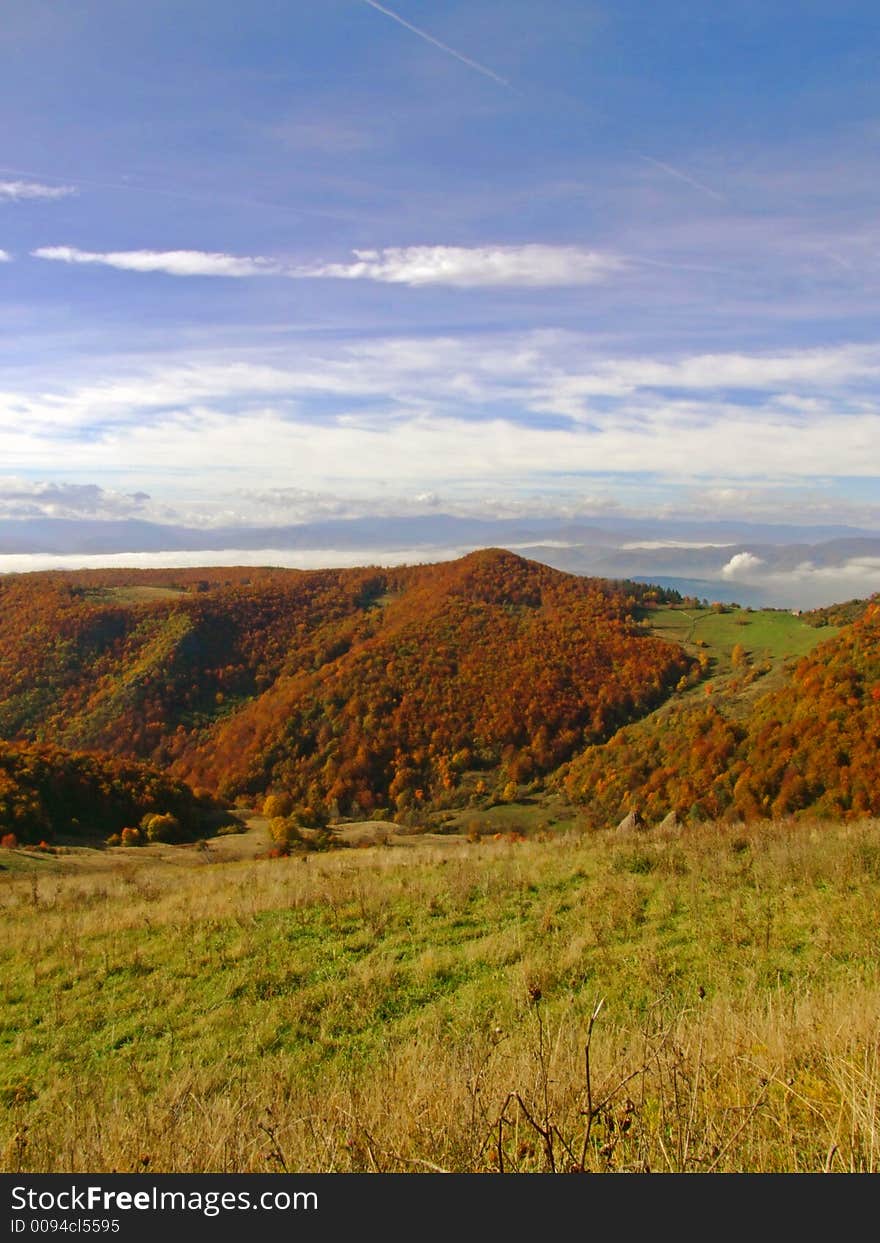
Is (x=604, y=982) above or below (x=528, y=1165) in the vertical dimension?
below

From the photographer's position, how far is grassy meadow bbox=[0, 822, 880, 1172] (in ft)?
11.1

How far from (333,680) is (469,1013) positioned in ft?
326

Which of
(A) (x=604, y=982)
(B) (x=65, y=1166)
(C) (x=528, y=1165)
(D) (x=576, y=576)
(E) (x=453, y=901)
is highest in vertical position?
(D) (x=576, y=576)

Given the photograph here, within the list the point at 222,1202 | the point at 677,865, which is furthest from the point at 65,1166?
the point at 677,865

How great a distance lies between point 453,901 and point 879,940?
565cm

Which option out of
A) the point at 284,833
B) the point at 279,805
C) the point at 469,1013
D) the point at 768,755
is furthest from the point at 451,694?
the point at 469,1013

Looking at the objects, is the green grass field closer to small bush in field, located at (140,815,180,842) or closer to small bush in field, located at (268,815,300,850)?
small bush in field, located at (268,815,300,850)

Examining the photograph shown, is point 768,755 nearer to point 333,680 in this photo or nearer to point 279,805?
point 279,805

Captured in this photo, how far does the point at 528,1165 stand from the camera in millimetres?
3168

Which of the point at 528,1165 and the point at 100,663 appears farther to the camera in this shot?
the point at 100,663

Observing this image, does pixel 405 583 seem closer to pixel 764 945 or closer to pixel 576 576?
pixel 576 576

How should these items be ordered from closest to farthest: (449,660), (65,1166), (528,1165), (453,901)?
(528,1165) → (65,1166) → (453,901) → (449,660)

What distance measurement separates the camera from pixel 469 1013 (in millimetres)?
6656

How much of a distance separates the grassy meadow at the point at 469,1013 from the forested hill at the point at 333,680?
247 feet
